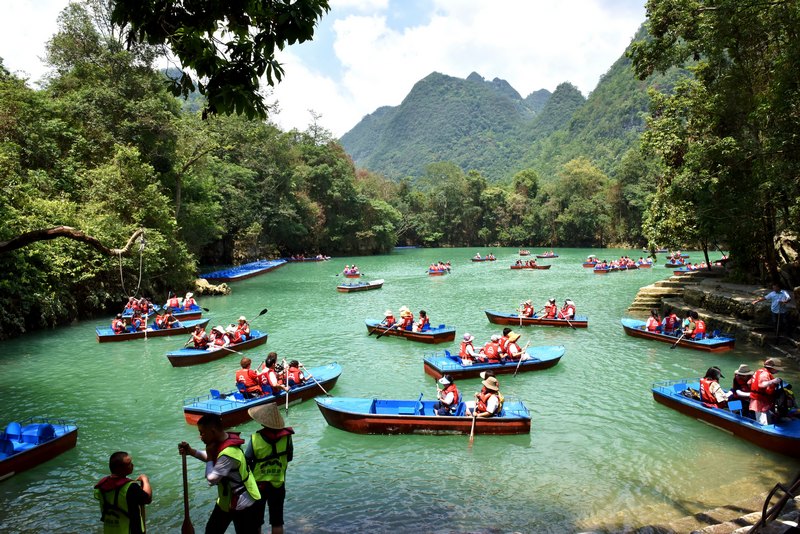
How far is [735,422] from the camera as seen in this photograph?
9.29 metres

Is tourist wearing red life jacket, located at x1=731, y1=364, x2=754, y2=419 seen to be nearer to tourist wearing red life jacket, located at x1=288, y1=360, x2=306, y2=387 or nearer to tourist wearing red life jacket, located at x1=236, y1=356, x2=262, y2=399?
tourist wearing red life jacket, located at x1=288, y1=360, x2=306, y2=387

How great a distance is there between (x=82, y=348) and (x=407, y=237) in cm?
A: 6995

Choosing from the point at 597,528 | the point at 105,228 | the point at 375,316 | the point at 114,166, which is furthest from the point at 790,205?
the point at 114,166

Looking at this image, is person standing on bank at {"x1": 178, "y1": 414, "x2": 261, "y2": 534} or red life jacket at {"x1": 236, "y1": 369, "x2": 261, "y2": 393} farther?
red life jacket at {"x1": 236, "y1": 369, "x2": 261, "y2": 393}

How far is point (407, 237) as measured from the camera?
281 feet

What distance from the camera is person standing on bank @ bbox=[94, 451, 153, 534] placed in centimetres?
422

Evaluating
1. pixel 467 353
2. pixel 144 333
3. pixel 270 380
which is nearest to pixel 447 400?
pixel 467 353

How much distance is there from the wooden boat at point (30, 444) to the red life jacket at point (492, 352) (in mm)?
9621

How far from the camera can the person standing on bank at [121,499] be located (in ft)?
13.8

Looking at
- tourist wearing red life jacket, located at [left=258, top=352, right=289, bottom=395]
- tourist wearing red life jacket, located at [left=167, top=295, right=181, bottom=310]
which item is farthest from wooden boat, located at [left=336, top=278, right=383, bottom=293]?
tourist wearing red life jacket, located at [left=258, top=352, right=289, bottom=395]

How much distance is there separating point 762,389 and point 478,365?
6310 mm

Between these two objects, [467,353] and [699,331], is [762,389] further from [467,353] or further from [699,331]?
[699,331]

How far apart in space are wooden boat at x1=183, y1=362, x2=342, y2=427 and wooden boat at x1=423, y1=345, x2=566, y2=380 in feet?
8.73

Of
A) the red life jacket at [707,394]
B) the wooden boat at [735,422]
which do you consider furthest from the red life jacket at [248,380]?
the red life jacket at [707,394]
